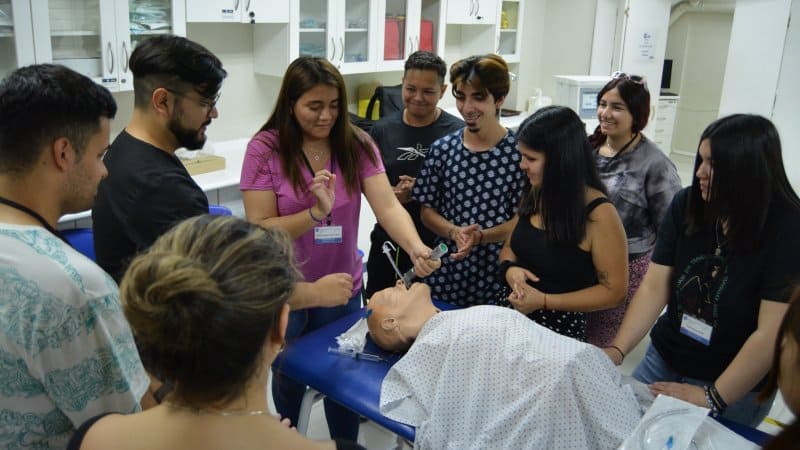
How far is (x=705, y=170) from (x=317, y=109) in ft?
3.70

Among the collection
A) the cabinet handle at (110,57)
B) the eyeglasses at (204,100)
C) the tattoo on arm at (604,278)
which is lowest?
the tattoo on arm at (604,278)

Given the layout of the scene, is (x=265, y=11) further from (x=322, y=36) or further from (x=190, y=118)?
(x=190, y=118)

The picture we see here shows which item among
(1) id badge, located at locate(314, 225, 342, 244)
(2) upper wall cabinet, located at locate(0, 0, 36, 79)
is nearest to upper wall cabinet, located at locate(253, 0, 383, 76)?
(2) upper wall cabinet, located at locate(0, 0, 36, 79)

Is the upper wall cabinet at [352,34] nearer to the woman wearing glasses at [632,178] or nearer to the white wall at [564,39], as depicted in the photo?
the white wall at [564,39]

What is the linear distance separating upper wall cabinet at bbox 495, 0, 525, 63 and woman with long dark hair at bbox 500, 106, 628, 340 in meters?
3.46

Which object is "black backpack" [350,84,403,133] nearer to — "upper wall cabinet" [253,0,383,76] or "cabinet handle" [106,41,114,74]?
"upper wall cabinet" [253,0,383,76]

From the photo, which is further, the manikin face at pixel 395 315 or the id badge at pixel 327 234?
Result: the id badge at pixel 327 234

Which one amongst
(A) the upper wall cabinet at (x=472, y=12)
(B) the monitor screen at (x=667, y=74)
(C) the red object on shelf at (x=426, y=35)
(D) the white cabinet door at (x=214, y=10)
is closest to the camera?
(D) the white cabinet door at (x=214, y=10)

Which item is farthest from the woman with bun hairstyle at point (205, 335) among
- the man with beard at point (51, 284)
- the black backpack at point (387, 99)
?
the black backpack at point (387, 99)

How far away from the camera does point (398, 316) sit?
6.05 feet

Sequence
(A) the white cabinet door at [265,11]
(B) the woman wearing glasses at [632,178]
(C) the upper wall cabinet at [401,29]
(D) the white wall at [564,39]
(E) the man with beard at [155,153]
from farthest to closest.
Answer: (D) the white wall at [564,39] → (C) the upper wall cabinet at [401,29] → (A) the white cabinet door at [265,11] → (B) the woman wearing glasses at [632,178] → (E) the man with beard at [155,153]

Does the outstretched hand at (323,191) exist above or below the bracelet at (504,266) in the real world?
above

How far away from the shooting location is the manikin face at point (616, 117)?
2.62m

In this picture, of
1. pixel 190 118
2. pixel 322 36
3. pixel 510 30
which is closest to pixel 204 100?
pixel 190 118
